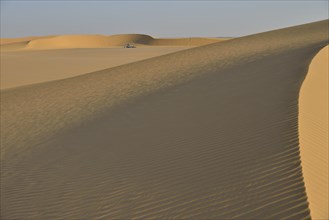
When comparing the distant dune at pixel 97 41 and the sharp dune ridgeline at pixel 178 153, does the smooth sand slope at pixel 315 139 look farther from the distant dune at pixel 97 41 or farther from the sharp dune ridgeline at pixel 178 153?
the distant dune at pixel 97 41

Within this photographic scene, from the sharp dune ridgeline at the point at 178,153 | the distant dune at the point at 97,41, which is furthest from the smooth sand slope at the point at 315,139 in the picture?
Result: the distant dune at the point at 97,41

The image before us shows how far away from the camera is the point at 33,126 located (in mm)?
12141

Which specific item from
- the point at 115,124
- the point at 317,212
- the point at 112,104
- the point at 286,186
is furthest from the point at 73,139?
the point at 317,212

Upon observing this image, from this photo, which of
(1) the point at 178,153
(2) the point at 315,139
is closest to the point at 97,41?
(1) the point at 178,153

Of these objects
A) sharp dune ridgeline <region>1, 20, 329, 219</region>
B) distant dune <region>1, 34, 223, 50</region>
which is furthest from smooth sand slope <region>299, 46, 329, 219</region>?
distant dune <region>1, 34, 223, 50</region>

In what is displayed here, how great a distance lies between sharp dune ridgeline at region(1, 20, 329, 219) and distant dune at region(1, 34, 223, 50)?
277 feet

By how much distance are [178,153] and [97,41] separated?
108 metres

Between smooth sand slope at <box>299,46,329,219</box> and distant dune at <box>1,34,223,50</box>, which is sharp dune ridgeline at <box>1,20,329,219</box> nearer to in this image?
smooth sand slope at <box>299,46,329,219</box>

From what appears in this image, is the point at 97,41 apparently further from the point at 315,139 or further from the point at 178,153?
the point at 315,139

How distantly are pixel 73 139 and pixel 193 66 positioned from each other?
8.50 m

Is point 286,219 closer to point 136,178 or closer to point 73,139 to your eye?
point 136,178

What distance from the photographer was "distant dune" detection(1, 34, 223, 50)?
98188 millimetres

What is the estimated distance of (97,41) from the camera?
113 m

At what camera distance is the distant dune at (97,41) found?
322 ft
